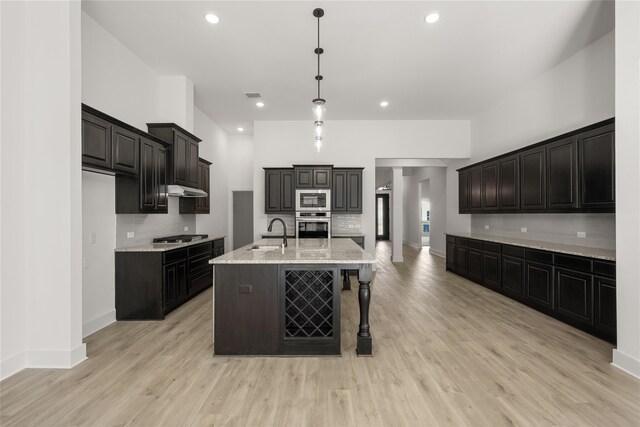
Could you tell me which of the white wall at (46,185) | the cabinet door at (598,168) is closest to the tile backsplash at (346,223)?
the cabinet door at (598,168)

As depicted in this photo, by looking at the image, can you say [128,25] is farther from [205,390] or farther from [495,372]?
[495,372]

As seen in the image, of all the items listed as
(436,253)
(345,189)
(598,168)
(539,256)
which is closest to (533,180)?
(598,168)

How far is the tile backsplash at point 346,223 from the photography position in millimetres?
6656

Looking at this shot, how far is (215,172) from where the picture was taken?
6.92 meters

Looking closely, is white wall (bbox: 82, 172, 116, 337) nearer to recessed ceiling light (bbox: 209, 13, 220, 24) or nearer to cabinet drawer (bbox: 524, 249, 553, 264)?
recessed ceiling light (bbox: 209, 13, 220, 24)

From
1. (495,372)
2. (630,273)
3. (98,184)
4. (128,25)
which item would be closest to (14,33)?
(128,25)

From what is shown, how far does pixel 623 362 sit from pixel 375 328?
2.09 metres

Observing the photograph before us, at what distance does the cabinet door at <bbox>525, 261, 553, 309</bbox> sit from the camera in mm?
3697

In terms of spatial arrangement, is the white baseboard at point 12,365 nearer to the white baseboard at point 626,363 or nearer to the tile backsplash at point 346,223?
the white baseboard at point 626,363

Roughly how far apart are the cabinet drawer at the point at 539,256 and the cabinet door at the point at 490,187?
1.31 m

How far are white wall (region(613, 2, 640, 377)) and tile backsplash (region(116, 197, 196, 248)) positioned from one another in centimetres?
515

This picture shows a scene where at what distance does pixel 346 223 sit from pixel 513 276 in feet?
10.8

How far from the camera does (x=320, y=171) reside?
242 inches

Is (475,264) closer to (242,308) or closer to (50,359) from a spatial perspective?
(242,308)
